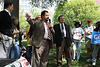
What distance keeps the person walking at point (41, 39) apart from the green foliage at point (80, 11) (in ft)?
123

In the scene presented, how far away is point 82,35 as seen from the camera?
7.70 metres

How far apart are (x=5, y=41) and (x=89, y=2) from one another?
43079mm

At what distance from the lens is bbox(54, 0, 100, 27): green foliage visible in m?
43.1

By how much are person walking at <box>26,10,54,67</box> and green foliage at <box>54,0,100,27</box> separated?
1481 inches

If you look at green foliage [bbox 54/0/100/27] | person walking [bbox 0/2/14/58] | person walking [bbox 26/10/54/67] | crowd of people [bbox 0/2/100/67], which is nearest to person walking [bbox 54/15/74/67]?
crowd of people [bbox 0/2/100/67]

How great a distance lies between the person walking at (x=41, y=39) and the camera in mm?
5234

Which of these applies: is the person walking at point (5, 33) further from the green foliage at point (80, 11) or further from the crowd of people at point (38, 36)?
the green foliage at point (80, 11)

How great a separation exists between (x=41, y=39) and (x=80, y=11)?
39864 millimetres

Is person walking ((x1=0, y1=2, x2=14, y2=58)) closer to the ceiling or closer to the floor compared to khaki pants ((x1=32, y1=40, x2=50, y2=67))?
closer to the ceiling

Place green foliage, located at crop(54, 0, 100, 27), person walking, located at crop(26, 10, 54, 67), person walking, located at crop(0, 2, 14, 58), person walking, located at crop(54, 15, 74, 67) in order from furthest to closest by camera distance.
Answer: green foliage, located at crop(54, 0, 100, 27)
person walking, located at crop(54, 15, 74, 67)
person walking, located at crop(26, 10, 54, 67)
person walking, located at crop(0, 2, 14, 58)

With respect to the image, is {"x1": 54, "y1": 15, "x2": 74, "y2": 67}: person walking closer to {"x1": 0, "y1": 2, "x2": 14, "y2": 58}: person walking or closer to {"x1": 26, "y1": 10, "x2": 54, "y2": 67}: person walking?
{"x1": 26, "y1": 10, "x2": 54, "y2": 67}: person walking

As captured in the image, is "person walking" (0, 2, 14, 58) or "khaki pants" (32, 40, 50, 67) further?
"khaki pants" (32, 40, 50, 67)

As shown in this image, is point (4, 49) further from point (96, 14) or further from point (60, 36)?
point (96, 14)

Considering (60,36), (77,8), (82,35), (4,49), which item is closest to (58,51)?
(60,36)
